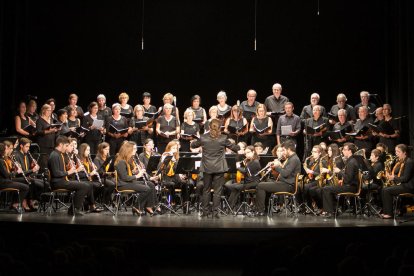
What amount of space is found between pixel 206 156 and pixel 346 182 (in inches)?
95.8

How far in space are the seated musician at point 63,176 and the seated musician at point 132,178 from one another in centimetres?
61

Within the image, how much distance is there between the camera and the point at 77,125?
12.6m

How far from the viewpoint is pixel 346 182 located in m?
10.5

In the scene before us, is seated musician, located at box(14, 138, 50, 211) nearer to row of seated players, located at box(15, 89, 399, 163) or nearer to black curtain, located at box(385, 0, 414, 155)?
row of seated players, located at box(15, 89, 399, 163)

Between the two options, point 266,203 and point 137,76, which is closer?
point 266,203

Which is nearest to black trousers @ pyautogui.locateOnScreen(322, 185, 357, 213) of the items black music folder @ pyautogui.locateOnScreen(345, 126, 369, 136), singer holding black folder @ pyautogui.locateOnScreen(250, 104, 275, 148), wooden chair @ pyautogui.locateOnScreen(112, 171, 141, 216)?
black music folder @ pyautogui.locateOnScreen(345, 126, 369, 136)

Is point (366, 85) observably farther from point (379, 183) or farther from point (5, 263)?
point (5, 263)

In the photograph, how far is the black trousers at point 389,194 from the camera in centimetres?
1042

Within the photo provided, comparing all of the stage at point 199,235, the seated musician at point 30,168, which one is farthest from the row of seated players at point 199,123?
the stage at point 199,235

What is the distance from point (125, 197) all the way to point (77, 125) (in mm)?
1770

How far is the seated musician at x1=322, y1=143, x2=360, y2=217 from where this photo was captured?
10.5m

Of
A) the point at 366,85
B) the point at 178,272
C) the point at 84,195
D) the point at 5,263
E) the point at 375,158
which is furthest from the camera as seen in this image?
the point at 366,85

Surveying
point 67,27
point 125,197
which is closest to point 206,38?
point 67,27

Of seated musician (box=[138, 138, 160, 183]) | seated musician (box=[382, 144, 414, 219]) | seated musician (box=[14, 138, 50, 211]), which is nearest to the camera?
seated musician (box=[382, 144, 414, 219])
